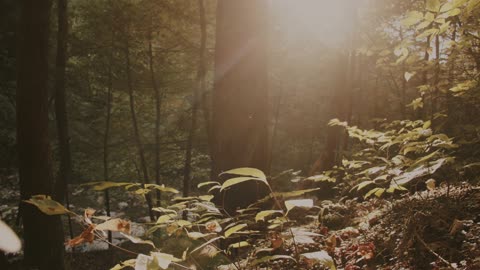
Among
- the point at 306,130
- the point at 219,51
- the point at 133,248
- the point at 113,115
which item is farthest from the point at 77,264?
the point at 306,130

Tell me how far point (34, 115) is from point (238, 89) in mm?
4417

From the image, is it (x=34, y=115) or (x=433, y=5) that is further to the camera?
(x=34, y=115)

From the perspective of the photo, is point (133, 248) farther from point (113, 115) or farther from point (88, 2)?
point (88, 2)

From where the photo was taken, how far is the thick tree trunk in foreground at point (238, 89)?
4.30 meters

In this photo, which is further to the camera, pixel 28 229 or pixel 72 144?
pixel 72 144

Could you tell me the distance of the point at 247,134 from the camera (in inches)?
174

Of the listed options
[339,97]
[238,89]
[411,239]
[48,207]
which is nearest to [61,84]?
[339,97]

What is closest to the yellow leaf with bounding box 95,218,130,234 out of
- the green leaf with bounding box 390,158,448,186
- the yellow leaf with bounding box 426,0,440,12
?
the green leaf with bounding box 390,158,448,186

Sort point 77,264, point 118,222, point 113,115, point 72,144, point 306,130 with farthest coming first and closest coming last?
point 306,130 → point 113,115 → point 72,144 → point 77,264 → point 118,222

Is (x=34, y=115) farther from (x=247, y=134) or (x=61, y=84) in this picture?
(x=61, y=84)

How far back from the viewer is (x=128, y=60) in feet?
58.7

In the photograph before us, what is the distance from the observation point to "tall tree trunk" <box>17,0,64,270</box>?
22.6 ft

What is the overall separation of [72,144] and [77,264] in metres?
6.53

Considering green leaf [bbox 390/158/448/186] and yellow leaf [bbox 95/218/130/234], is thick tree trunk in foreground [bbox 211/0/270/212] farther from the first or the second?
yellow leaf [bbox 95/218/130/234]
